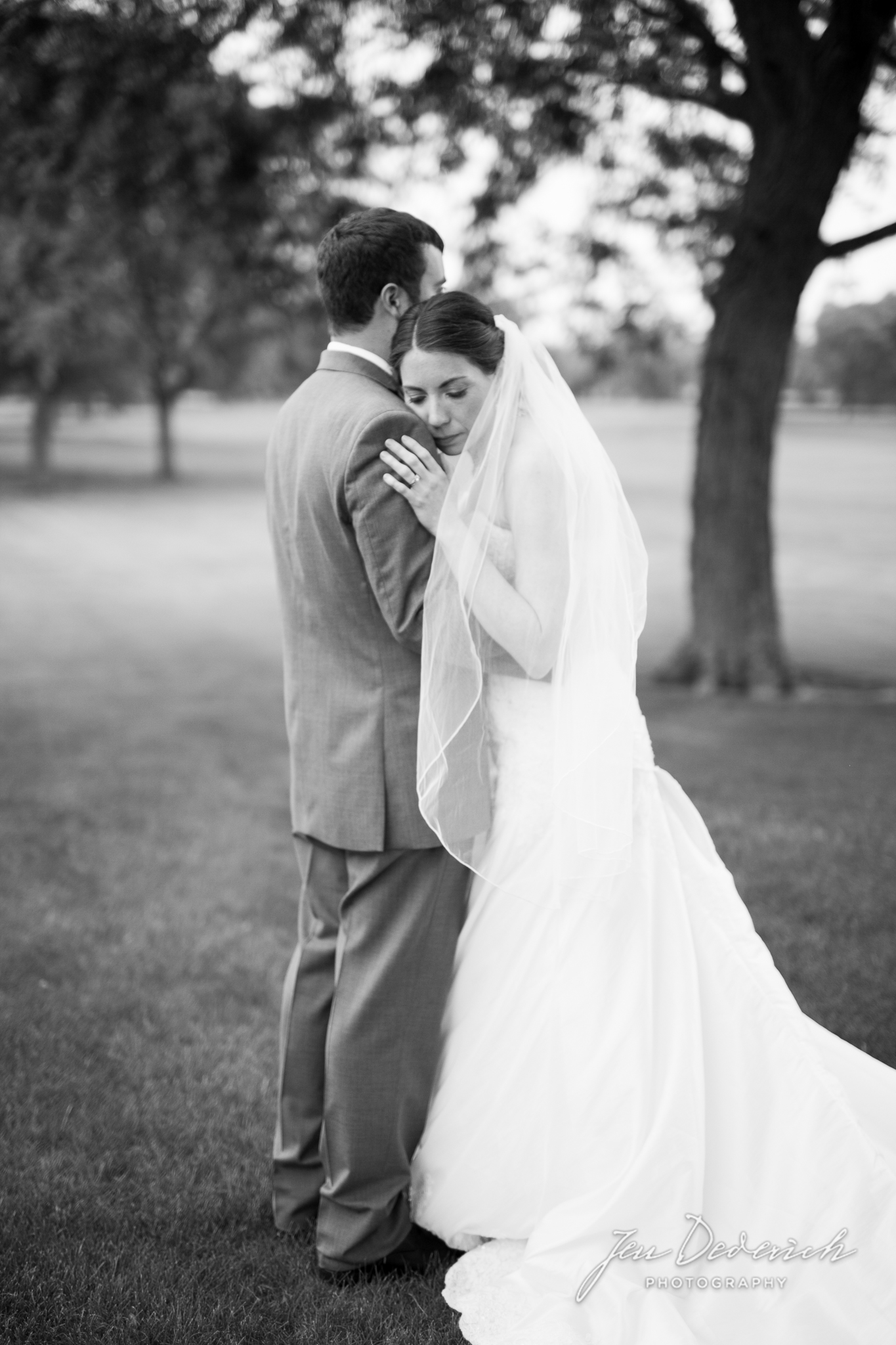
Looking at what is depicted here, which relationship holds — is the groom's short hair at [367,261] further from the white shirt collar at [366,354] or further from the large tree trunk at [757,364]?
the large tree trunk at [757,364]

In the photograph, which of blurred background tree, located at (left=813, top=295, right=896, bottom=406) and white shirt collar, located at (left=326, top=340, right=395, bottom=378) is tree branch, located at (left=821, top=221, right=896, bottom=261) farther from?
blurred background tree, located at (left=813, top=295, right=896, bottom=406)

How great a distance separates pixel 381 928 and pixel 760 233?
7.55m

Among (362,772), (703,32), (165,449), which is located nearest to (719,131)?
(703,32)

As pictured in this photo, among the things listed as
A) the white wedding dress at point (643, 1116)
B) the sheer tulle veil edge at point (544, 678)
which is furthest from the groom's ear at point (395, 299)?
the white wedding dress at point (643, 1116)

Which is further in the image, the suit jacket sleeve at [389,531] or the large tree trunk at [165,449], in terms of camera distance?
the large tree trunk at [165,449]

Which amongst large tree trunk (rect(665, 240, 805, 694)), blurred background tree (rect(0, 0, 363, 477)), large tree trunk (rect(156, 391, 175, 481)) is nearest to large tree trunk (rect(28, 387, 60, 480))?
large tree trunk (rect(156, 391, 175, 481))

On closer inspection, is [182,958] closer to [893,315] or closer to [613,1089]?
[613,1089]

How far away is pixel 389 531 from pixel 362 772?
585 millimetres

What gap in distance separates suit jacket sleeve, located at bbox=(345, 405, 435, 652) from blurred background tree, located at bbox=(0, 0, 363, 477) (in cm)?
730

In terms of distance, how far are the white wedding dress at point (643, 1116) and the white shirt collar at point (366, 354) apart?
81 centimetres

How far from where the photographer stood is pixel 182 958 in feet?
15.7

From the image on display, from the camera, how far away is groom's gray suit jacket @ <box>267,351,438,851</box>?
2.61 m

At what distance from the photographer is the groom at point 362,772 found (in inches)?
106

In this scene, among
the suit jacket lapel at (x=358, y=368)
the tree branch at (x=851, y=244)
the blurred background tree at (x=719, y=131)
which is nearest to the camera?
the suit jacket lapel at (x=358, y=368)
